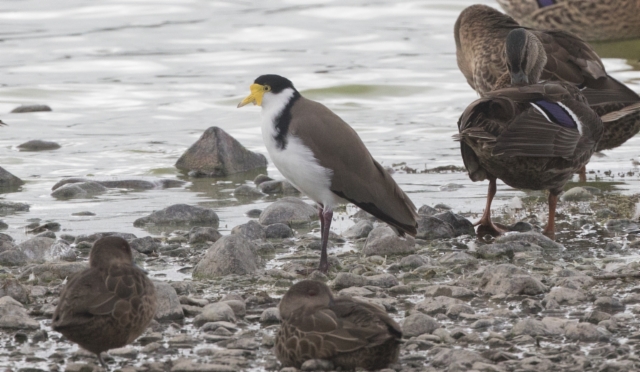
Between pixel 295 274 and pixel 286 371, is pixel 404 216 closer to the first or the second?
pixel 295 274

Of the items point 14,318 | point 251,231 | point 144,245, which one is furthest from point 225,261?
point 14,318

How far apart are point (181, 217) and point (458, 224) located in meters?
2.15

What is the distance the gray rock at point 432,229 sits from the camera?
7879mm

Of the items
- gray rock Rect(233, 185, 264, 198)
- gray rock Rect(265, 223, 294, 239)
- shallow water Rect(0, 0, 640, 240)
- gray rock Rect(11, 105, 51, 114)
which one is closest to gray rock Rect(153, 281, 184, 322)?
gray rock Rect(265, 223, 294, 239)

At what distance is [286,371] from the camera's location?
191 inches

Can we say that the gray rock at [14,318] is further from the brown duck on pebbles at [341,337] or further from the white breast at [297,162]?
the white breast at [297,162]

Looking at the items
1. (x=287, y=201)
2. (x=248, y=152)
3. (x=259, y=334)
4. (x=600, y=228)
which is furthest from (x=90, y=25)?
(x=259, y=334)

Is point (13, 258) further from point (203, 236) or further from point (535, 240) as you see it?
point (535, 240)

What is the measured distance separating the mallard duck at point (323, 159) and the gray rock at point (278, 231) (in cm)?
78

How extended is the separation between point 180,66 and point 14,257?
31.5ft

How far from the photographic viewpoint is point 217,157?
10.9 metres

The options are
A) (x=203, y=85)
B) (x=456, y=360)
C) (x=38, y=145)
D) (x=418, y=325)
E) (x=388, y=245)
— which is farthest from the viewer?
(x=203, y=85)

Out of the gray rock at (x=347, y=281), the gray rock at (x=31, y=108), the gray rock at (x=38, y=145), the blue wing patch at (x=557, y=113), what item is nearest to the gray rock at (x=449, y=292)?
the gray rock at (x=347, y=281)

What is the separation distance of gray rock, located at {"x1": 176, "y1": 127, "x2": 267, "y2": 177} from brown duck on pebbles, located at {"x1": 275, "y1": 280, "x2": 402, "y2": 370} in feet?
19.4
